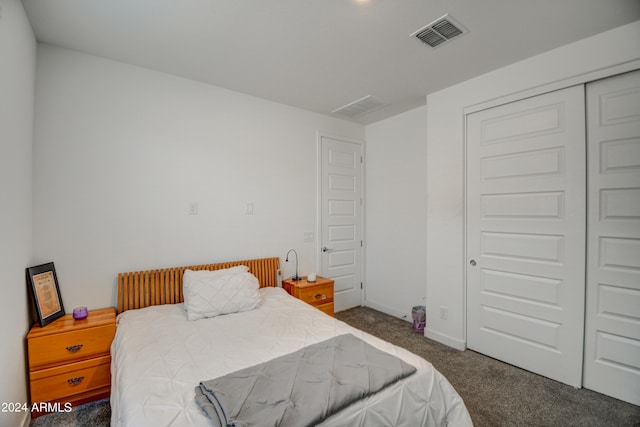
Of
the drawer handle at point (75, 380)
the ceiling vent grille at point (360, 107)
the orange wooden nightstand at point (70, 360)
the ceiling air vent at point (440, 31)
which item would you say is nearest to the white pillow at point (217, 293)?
the orange wooden nightstand at point (70, 360)

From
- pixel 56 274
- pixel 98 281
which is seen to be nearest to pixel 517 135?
pixel 98 281

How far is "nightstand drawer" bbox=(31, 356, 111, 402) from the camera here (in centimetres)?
193

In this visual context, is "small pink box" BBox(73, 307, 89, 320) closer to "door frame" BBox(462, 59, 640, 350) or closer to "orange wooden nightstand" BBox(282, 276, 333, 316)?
"orange wooden nightstand" BBox(282, 276, 333, 316)

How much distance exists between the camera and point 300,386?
133 cm

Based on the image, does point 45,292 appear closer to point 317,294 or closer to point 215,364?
point 215,364

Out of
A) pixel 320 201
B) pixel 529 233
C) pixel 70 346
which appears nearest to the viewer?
pixel 70 346

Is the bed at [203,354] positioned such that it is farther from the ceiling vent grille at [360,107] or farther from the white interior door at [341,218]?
the ceiling vent grille at [360,107]

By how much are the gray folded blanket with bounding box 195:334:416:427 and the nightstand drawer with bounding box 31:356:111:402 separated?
1.32 m

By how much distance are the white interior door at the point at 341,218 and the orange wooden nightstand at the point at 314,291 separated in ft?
1.60

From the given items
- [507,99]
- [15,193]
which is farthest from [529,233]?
[15,193]

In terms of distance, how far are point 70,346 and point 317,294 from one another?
219 cm

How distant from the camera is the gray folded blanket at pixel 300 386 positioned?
116cm

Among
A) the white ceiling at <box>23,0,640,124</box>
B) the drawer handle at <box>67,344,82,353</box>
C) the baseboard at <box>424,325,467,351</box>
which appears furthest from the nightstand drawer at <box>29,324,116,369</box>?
the baseboard at <box>424,325,467,351</box>

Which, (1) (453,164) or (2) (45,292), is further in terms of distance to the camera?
(1) (453,164)
